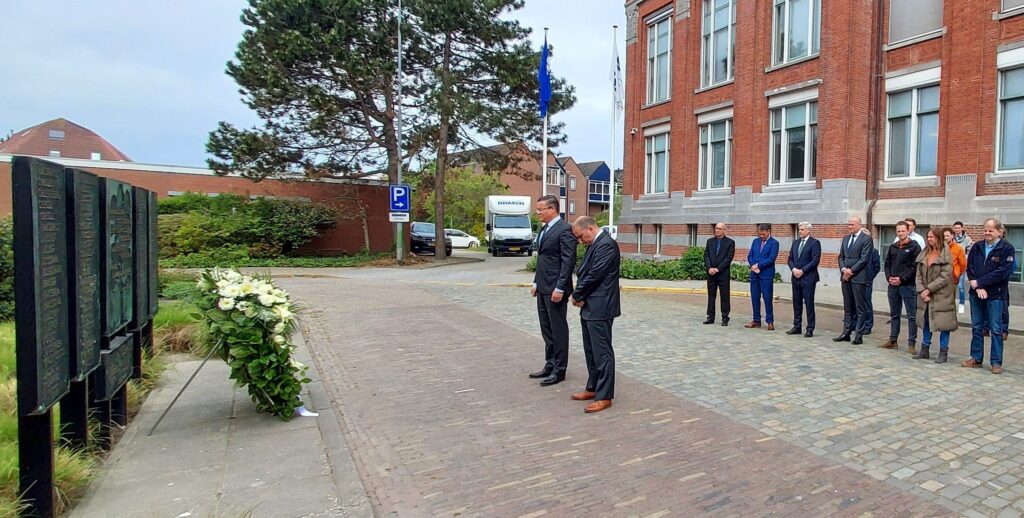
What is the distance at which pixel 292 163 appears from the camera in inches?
987

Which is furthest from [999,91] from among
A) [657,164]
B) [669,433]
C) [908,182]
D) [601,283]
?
[669,433]

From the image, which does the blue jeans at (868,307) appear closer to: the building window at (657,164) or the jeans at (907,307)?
the jeans at (907,307)

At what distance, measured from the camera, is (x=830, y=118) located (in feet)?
58.6

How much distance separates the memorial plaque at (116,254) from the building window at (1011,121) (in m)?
17.6

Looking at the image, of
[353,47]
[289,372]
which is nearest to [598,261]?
[289,372]

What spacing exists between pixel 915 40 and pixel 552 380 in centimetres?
1609

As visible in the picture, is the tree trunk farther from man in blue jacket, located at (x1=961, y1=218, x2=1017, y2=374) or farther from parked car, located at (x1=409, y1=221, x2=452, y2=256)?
man in blue jacket, located at (x1=961, y1=218, x2=1017, y2=374)

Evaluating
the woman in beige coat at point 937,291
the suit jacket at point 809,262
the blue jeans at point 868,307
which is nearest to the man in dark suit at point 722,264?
the suit jacket at point 809,262

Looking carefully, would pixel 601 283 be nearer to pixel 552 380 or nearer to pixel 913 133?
pixel 552 380

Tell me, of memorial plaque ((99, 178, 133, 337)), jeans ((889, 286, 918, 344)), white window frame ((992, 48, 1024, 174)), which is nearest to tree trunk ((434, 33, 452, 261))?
white window frame ((992, 48, 1024, 174))

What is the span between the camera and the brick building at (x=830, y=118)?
14.8 m

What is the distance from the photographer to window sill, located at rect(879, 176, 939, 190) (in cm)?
1614

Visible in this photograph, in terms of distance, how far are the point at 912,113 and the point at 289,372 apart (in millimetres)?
17814

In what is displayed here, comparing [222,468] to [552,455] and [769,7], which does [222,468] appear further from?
[769,7]
